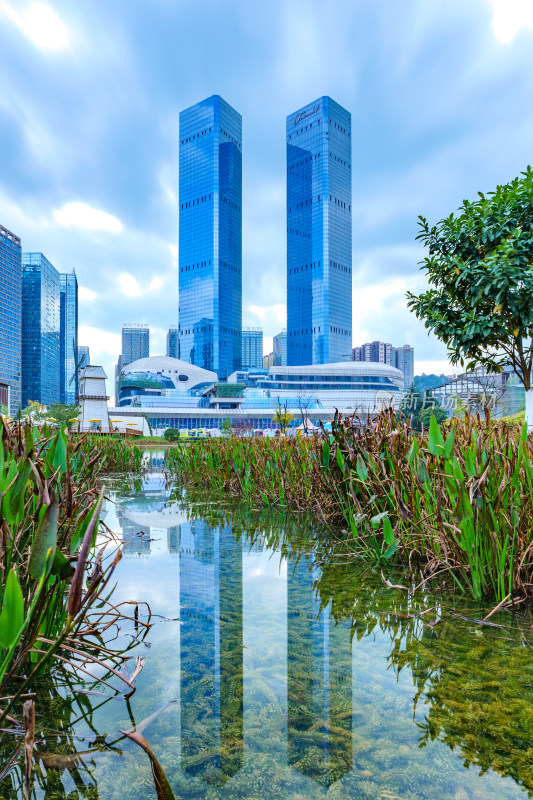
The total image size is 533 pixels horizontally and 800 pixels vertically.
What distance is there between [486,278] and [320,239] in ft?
309

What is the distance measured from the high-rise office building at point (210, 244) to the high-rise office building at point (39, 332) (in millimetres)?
25670

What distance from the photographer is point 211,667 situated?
154cm

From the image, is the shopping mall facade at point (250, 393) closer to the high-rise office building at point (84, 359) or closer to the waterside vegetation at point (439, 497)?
the high-rise office building at point (84, 359)

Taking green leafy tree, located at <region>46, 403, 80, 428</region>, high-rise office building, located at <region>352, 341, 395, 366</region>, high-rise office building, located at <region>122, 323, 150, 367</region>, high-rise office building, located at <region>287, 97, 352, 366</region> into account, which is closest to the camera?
green leafy tree, located at <region>46, 403, 80, 428</region>

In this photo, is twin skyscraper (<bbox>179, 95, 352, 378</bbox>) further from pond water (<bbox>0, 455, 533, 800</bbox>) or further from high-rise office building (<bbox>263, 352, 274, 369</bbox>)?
pond water (<bbox>0, 455, 533, 800</bbox>)

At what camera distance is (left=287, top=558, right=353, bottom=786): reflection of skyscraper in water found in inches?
42.0

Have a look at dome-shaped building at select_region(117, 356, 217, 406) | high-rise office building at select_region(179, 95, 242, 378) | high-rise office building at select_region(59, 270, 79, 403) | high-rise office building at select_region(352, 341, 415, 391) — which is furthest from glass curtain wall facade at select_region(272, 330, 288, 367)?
high-rise office building at select_region(59, 270, 79, 403)

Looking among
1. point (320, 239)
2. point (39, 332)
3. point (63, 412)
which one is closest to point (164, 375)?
point (39, 332)

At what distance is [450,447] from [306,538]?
1821 mm

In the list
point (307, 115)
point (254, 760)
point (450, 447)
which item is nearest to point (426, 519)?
point (450, 447)

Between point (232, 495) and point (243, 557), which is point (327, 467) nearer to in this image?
point (243, 557)

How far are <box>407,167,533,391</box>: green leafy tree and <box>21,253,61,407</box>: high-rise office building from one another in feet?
275

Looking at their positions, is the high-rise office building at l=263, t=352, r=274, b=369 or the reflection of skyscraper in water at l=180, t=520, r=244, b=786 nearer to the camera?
the reflection of skyscraper in water at l=180, t=520, r=244, b=786

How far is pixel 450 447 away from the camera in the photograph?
2.12 meters
